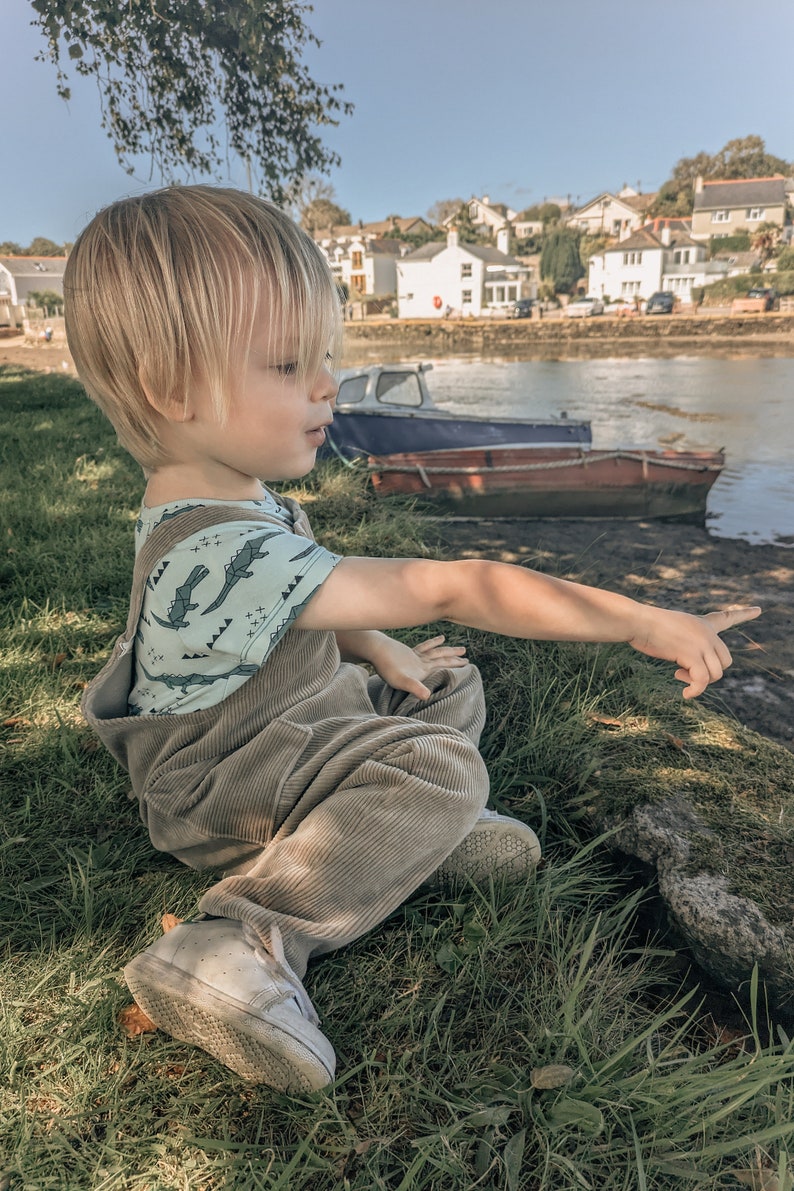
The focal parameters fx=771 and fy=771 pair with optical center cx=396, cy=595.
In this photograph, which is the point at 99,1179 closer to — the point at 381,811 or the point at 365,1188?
the point at 365,1188

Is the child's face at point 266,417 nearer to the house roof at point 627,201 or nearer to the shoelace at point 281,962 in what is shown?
the shoelace at point 281,962

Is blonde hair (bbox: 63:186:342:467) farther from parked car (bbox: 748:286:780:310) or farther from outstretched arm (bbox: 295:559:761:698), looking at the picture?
parked car (bbox: 748:286:780:310)

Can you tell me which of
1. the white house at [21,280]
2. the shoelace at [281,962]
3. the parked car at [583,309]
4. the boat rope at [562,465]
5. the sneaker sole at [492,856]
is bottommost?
the boat rope at [562,465]

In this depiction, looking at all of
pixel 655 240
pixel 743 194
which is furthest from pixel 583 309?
pixel 743 194

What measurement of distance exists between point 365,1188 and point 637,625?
106cm

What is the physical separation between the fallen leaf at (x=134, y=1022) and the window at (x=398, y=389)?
9.00 m

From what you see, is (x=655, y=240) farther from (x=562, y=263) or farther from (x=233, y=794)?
(x=233, y=794)

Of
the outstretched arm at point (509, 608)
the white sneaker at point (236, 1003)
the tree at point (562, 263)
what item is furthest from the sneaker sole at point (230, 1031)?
the tree at point (562, 263)

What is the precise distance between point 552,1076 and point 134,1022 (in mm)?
808

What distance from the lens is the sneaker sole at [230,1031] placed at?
51.3 inches

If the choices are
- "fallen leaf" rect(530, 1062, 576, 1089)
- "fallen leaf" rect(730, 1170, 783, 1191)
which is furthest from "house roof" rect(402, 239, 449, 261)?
"fallen leaf" rect(730, 1170, 783, 1191)

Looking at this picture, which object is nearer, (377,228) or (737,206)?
(737,206)

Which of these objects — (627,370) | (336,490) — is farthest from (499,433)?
(627,370)

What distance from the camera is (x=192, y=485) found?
162 cm
